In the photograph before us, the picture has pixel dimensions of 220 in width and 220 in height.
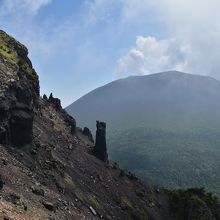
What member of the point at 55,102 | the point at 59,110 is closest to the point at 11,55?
the point at 59,110

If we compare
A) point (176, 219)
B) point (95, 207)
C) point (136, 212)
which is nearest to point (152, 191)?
point (176, 219)

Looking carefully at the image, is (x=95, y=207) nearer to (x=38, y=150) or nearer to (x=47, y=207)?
(x=38, y=150)

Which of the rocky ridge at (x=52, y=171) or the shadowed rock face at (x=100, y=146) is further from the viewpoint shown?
the shadowed rock face at (x=100, y=146)

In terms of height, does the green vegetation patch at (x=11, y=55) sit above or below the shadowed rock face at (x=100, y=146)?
above

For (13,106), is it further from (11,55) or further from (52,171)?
(11,55)

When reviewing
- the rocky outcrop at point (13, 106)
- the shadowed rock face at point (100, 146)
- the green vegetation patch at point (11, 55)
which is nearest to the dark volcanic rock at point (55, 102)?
the shadowed rock face at point (100, 146)

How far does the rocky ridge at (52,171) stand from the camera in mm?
57125

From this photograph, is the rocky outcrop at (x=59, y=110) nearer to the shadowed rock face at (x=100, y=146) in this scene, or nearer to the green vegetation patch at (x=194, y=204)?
the shadowed rock face at (x=100, y=146)

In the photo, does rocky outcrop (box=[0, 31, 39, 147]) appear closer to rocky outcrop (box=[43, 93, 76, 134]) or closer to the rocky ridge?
the rocky ridge

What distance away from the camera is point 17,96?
75625mm

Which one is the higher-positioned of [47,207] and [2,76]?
[2,76]

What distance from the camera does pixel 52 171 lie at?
Answer: 7625 cm

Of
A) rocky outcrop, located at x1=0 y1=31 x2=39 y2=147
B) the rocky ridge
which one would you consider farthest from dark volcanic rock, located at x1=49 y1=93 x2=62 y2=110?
rocky outcrop, located at x1=0 y1=31 x2=39 y2=147

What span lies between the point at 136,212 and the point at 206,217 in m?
21.2
